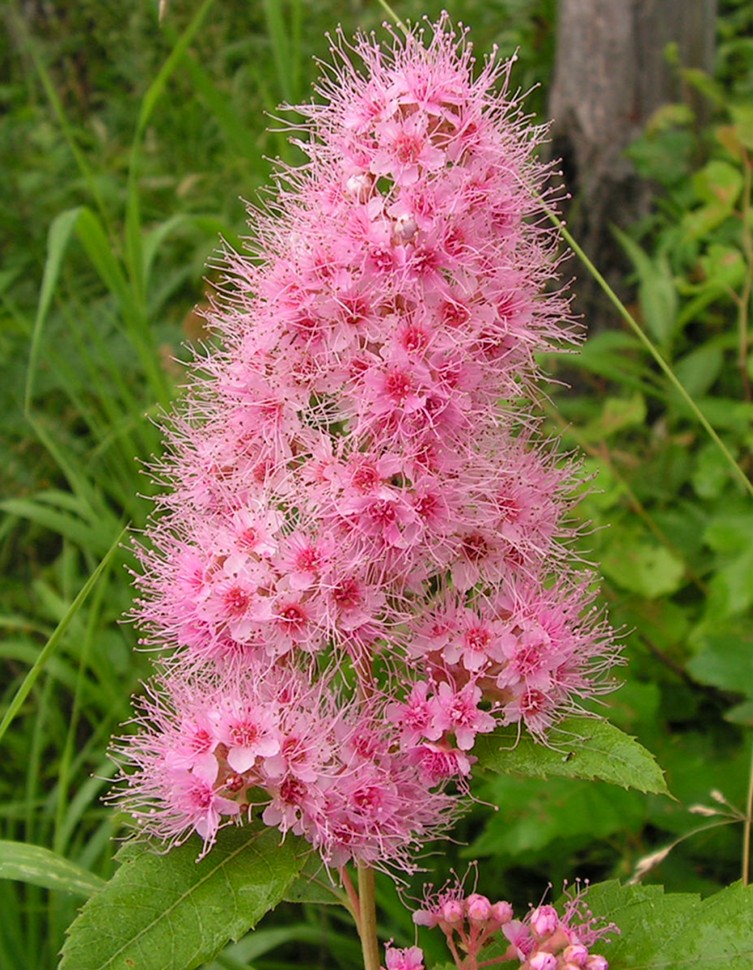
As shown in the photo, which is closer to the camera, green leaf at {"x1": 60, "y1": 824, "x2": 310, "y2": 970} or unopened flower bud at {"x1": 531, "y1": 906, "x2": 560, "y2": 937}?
green leaf at {"x1": 60, "y1": 824, "x2": 310, "y2": 970}

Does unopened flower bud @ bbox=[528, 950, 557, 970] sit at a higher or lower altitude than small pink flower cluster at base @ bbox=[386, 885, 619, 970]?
higher

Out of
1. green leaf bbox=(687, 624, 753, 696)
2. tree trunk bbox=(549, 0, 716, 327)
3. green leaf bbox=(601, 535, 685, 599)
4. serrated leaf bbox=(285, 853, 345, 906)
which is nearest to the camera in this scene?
serrated leaf bbox=(285, 853, 345, 906)

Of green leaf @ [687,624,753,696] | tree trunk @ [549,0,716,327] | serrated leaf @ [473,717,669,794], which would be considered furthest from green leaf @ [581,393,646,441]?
serrated leaf @ [473,717,669,794]

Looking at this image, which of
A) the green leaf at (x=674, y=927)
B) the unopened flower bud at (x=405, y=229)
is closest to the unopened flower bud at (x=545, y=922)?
the green leaf at (x=674, y=927)

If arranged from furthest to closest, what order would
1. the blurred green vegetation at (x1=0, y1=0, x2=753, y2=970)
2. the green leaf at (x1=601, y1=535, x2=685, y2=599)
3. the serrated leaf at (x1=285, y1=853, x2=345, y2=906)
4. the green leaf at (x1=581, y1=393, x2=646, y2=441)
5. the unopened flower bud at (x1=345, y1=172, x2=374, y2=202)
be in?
the green leaf at (x1=581, y1=393, x2=646, y2=441)
the green leaf at (x1=601, y1=535, x2=685, y2=599)
the blurred green vegetation at (x1=0, y1=0, x2=753, y2=970)
the serrated leaf at (x1=285, y1=853, x2=345, y2=906)
the unopened flower bud at (x1=345, y1=172, x2=374, y2=202)

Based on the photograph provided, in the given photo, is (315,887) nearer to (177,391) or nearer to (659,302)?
(177,391)

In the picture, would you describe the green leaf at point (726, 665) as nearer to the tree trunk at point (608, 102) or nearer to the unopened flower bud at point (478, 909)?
the unopened flower bud at point (478, 909)

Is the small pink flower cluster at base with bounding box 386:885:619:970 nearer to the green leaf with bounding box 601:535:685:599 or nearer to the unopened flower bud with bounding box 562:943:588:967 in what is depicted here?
the unopened flower bud with bounding box 562:943:588:967

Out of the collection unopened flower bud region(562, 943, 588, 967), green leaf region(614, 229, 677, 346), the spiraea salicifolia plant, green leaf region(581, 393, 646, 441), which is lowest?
green leaf region(581, 393, 646, 441)
